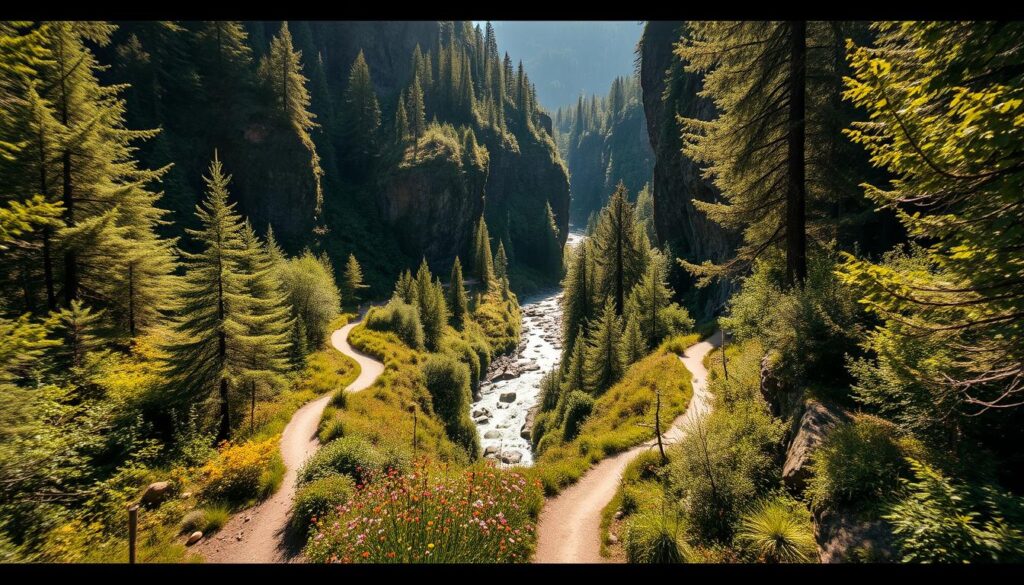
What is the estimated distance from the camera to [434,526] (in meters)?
7.08

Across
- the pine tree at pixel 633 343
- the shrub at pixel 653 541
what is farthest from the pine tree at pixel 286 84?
the shrub at pixel 653 541

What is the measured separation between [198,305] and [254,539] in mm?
10056

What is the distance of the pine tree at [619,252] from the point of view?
29297 millimetres

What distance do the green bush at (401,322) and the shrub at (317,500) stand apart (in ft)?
79.7

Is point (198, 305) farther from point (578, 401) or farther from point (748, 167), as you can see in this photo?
point (748, 167)

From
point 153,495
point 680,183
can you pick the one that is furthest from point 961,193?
point 680,183

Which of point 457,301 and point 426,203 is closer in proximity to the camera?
point 457,301

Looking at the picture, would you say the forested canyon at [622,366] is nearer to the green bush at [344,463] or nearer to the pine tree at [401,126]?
the green bush at [344,463]

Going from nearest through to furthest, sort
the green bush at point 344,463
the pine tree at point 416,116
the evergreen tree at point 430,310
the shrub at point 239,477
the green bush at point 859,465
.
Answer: the green bush at point 859,465 → the shrub at point 239,477 → the green bush at point 344,463 → the evergreen tree at point 430,310 → the pine tree at point 416,116

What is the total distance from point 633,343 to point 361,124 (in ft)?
267

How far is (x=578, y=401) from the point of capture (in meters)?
19.8

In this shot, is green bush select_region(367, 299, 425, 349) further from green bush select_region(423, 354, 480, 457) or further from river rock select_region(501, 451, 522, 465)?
river rock select_region(501, 451, 522, 465)

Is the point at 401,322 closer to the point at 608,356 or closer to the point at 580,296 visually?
the point at 580,296

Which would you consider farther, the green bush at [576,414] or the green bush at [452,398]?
the green bush at [452,398]
